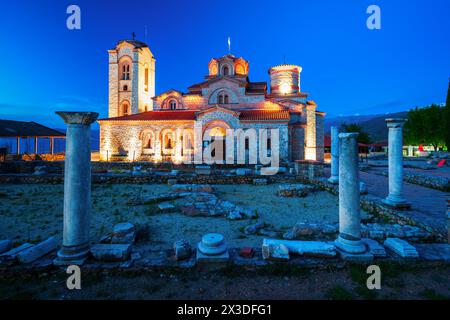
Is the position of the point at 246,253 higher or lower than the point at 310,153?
lower

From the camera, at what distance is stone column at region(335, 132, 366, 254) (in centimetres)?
372

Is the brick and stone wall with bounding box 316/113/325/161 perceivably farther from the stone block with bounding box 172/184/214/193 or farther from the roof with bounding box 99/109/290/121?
the stone block with bounding box 172/184/214/193

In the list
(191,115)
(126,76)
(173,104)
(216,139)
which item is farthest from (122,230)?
(126,76)

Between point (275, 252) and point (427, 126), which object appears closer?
point (275, 252)

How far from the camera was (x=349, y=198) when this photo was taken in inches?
150

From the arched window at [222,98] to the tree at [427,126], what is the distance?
96.9ft

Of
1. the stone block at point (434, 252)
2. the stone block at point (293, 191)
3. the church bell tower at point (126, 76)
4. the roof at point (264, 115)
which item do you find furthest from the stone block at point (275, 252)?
the church bell tower at point (126, 76)

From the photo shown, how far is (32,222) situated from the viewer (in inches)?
243

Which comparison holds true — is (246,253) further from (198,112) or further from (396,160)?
(198,112)

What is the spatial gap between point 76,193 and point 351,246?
14.9 ft

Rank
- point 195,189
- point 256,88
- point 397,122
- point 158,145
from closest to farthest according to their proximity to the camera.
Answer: point 397,122
point 195,189
point 158,145
point 256,88

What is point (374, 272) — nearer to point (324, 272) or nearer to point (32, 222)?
point (324, 272)

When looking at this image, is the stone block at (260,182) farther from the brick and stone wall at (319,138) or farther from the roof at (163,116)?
the brick and stone wall at (319,138)

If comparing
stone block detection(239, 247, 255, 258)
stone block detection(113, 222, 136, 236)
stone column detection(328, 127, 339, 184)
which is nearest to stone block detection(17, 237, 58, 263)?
stone block detection(113, 222, 136, 236)
